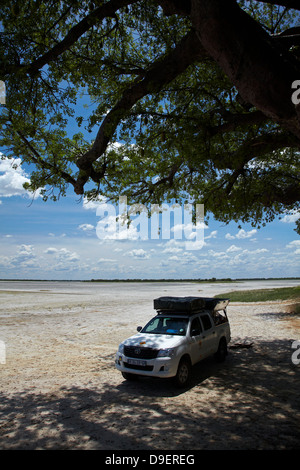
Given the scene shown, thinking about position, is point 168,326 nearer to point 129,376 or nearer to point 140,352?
point 140,352

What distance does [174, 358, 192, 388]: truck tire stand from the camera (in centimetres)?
898

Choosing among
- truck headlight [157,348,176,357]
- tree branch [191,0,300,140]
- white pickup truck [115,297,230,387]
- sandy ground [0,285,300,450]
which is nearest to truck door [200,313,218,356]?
white pickup truck [115,297,230,387]

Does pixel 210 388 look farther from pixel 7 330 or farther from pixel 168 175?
pixel 7 330

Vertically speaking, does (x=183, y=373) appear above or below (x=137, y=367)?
below

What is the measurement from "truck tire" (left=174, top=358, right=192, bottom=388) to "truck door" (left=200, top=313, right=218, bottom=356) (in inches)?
48.9

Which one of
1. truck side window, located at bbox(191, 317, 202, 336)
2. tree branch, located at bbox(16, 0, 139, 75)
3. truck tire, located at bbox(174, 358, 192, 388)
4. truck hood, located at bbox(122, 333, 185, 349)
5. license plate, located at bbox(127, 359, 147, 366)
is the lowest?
truck tire, located at bbox(174, 358, 192, 388)

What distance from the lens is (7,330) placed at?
1894 centimetres

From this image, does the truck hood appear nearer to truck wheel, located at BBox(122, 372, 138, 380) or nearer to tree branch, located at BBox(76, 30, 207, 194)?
truck wheel, located at BBox(122, 372, 138, 380)

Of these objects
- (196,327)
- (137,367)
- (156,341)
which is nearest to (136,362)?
(137,367)

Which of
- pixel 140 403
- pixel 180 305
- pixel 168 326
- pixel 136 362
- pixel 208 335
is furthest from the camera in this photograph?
pixel 208 335

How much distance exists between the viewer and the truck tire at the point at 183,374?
8984 millimetres

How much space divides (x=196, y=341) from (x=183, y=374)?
1.14 m

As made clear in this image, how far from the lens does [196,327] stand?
1045 centimetres
